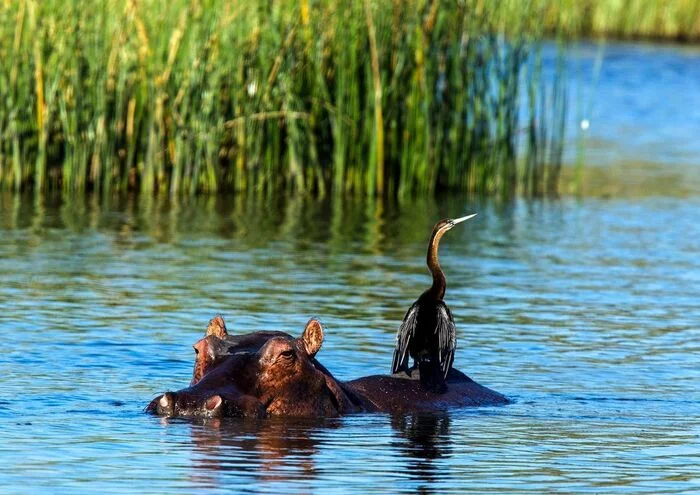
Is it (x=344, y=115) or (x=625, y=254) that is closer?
(x=625, y=254)

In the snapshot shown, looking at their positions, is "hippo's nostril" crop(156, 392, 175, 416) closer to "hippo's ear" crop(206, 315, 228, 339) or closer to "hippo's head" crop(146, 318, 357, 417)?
"hippo's head" crop(146, 318, 357, 417)

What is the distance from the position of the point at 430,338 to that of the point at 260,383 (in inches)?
43.0

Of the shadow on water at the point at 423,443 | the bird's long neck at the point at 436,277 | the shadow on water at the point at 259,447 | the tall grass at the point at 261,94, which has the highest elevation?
the tall grass at the point at 261,94

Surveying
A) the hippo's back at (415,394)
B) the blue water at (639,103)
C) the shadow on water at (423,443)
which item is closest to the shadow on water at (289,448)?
the shadow on water at (423,443)

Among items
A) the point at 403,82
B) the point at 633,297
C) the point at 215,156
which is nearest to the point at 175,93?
the point at 215,156

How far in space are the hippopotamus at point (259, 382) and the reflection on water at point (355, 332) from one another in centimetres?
10

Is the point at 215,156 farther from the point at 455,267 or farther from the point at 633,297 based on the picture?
the point at 633,297

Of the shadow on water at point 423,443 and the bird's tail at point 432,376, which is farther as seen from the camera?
the bird's tail at point 432,376

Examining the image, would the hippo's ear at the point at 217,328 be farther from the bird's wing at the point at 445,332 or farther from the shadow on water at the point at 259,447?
the bird's wing at the point at 445,332

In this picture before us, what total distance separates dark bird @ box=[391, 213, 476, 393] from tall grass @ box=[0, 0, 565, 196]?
26.8 feet

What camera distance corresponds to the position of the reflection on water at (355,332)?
696 centimetres

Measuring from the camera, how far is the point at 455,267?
14.2 metres

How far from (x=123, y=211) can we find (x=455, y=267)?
389cm

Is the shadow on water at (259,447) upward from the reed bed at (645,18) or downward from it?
downward
